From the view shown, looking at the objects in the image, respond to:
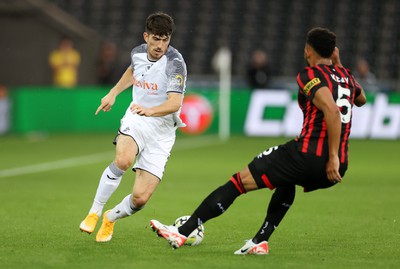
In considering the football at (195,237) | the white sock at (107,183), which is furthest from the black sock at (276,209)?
the white sock at (107,183)

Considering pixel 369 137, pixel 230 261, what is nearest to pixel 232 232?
pixel 230 261

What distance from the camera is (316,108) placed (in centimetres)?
697

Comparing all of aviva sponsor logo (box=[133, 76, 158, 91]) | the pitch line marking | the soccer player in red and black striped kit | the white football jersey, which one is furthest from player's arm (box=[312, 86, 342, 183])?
the pitch line marking

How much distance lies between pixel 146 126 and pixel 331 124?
1.97 m

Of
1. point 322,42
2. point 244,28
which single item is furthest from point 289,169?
point 244,28

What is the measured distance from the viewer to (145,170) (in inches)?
318

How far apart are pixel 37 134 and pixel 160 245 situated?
49.0ft

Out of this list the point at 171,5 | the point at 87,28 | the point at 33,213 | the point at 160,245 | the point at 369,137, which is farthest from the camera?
the point at 171,5

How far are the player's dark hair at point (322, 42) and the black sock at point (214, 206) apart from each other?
120 cm

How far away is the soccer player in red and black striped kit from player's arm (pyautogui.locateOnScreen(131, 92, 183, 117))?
884mm

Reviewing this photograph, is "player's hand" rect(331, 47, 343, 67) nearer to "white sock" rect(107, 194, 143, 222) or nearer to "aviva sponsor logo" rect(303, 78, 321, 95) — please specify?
"aviva sponsor logo" rect(303, 78, 321, 95)

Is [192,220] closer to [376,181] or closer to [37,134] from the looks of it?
[376,181]

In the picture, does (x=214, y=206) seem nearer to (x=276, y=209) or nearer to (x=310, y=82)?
(x=276, y=209)

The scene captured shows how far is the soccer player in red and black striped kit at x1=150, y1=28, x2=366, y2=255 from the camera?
6836 mm
